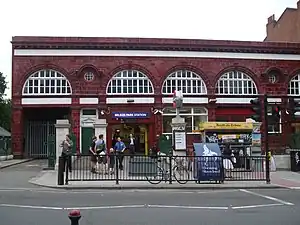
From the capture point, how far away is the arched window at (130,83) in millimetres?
38062

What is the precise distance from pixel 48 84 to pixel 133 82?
22.2ft

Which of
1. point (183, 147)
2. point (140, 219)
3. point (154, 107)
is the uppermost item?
point (154, 107)

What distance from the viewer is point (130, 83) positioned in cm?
3831

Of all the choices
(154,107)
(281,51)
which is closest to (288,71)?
(281,51)

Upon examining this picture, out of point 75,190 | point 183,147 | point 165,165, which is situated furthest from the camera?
point 183,147

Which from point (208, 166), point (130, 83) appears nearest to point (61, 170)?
point (208, 166)

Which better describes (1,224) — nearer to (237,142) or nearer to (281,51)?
(237,142)

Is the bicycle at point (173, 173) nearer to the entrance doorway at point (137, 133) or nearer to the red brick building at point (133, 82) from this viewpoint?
the red brick building at point (133, 82)

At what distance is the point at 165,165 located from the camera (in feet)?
57.7

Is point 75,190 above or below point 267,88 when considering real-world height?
below

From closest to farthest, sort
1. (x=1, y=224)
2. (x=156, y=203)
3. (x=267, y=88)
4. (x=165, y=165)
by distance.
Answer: (x=1, y=224)
(x=156, y=203)
(x=165, y=165)
(x=267, y=88)

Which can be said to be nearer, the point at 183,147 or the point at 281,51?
the point at 183,147

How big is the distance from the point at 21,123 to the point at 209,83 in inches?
611

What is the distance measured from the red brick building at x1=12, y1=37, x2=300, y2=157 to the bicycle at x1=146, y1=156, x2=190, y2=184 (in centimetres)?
1856
